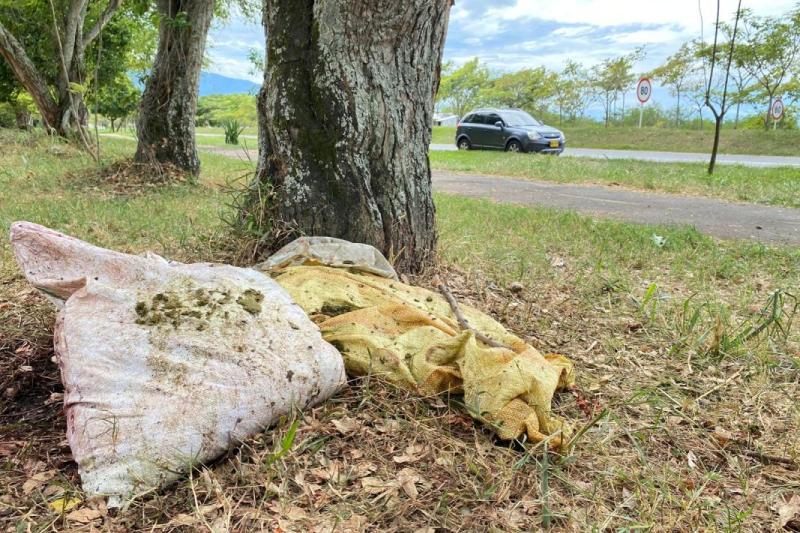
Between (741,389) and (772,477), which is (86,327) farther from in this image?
(741,389)

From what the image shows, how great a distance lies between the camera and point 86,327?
5.30 ft

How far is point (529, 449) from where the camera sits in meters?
1.71

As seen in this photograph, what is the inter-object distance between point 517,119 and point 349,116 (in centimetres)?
1405

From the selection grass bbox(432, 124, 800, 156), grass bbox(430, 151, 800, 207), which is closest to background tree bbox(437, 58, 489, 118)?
grass bbox(432, 124, 800, 156)

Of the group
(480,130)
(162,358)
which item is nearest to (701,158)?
(480,130)

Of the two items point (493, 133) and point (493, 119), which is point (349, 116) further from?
point (493, 119)

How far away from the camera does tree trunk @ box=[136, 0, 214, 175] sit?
248 inches

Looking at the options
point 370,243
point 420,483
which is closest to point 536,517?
point 420,483

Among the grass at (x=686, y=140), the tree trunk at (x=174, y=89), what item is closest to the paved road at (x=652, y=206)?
the tree trunk at (x=174, y=89)

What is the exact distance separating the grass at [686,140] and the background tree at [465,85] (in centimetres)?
1515

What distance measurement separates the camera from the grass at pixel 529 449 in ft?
4.69

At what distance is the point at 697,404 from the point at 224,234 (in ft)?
8.50

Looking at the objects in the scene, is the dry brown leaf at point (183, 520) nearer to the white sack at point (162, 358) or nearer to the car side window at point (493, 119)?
the white sack at point (162, 358)

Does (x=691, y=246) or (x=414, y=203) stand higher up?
(x=414, y=203)
